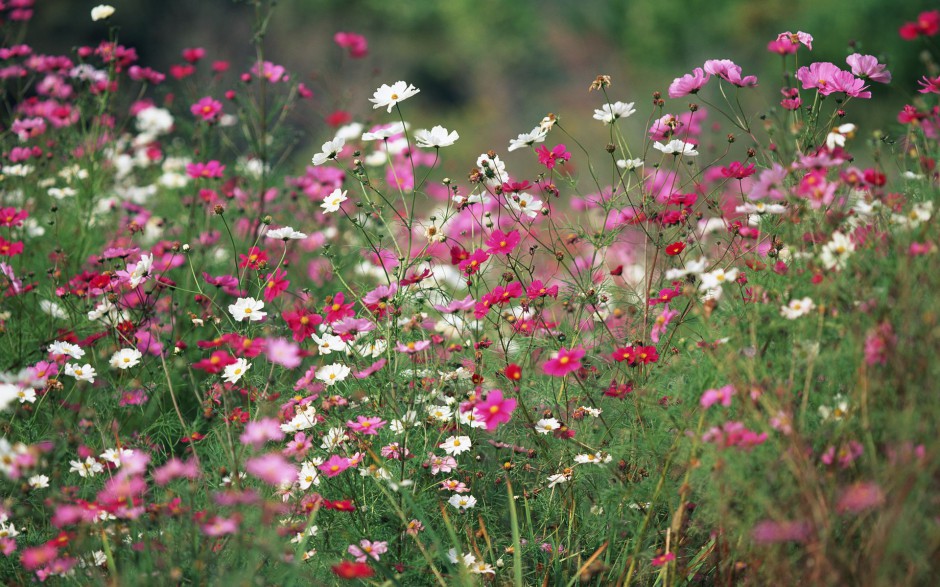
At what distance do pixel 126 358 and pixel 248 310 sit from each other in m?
0.42

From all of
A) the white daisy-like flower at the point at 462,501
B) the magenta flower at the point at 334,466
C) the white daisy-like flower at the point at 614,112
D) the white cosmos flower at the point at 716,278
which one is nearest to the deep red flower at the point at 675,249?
the white cosmos flower at the point at 716,278

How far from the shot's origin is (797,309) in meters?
1.81

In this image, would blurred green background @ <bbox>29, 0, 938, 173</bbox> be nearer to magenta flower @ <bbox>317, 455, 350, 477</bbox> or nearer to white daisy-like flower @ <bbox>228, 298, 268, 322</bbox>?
white daisy-like flower @ <bbox>228, 298, 268, 322</bbox>

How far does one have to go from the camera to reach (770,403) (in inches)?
65.9

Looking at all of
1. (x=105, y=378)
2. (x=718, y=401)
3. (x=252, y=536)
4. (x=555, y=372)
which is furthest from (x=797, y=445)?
(x=105, y=378)

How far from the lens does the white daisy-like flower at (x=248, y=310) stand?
2289mm

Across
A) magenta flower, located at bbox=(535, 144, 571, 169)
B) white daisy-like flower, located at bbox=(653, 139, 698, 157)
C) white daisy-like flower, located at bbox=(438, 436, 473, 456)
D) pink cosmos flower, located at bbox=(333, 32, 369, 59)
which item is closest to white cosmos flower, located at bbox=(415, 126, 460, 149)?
magenta flower, located at bbox=(535, 144, 571, 169)

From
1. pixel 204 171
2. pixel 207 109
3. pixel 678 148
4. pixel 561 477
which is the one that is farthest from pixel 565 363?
pixel 207 109

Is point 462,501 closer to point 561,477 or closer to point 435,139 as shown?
point 561,477

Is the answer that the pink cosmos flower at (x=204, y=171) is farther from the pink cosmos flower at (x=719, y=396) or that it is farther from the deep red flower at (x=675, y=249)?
the pink cosmos flower at (x=719, y=396)

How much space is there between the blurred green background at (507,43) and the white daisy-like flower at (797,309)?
28.7ft

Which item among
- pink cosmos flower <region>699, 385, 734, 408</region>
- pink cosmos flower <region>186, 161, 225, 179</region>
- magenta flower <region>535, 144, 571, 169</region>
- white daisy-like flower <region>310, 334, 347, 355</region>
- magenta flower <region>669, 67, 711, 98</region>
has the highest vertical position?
magenta flower <region>669, 67, 711, 98</region>

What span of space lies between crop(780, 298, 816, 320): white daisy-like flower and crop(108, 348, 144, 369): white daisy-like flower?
1.69 meters

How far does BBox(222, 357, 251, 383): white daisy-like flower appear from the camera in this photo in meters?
2.22
